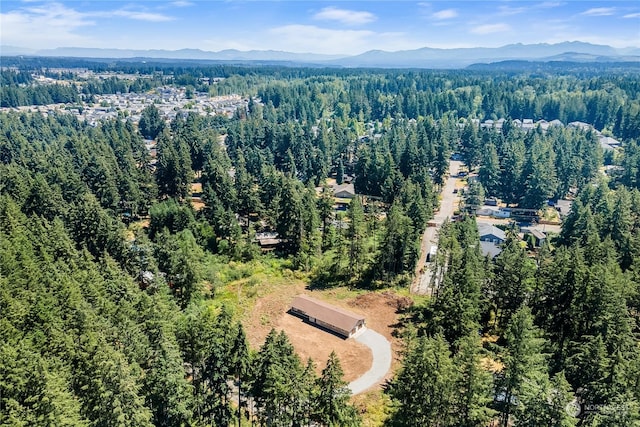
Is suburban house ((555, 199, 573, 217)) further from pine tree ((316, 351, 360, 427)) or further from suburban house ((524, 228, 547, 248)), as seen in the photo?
pine tree ((316, 351, 360, 427))

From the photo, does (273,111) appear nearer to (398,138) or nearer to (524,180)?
(398,138)

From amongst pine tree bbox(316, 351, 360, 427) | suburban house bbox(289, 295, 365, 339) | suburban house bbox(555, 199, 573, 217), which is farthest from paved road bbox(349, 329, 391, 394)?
suburban house bbox(555, 199, 573, 217)

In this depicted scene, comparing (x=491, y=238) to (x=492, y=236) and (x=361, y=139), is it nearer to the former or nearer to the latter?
(x=492, y=236)

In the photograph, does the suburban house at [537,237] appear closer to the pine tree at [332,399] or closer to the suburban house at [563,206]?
the suburban house at [563,206]

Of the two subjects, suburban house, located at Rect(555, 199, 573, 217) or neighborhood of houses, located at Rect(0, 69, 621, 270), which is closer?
neighborhood of houses, located at Rect(0, 69, 621, 270)

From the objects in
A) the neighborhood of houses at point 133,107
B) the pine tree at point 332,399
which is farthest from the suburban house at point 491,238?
the neighborhood of houses at point 133,107

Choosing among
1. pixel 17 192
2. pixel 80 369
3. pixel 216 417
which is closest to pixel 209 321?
pixel 216 417

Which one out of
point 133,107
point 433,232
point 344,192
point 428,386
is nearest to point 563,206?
point 433,232
